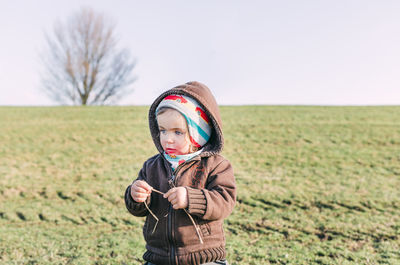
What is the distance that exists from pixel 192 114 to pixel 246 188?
491 cm

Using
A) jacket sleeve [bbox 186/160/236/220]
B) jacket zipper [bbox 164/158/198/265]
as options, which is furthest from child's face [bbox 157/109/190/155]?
jacket sleeve [bbox 186/160/236/220]

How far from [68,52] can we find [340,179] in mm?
26006

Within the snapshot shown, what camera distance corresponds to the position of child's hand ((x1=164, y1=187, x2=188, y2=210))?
6.42ft

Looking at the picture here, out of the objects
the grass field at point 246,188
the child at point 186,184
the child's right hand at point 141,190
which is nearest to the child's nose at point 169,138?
the child at point 186,184

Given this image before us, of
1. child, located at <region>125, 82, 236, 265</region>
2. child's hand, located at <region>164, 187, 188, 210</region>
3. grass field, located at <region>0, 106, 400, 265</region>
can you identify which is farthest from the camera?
grass field, located at <region>0, 106, 400, 265</region>

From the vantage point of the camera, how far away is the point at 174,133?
2.17 m

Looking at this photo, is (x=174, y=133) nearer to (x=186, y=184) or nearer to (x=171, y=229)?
(x=186, y=184)

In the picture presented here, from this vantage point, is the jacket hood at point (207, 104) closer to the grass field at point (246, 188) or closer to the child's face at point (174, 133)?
the child's face at point (174, 133)

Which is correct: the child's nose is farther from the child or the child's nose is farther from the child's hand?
the child's hand

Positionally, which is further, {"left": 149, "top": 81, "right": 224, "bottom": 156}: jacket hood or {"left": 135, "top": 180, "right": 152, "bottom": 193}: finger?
{"left": 149, "top": 81, "right": 224, "bottom": 156}: jacket hood

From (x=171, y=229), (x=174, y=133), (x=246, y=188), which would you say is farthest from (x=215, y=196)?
(x=246, y=188)

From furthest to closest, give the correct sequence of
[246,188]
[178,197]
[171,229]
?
1. [246,188]
2. [171,229]
3. [178,197]

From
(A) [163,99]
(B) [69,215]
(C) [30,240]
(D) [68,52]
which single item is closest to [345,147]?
(B) [69,215]

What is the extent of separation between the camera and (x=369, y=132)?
11.3m
